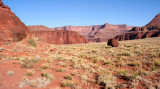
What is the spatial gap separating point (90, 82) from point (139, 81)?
2.35 metres

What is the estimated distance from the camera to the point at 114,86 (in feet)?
16.6

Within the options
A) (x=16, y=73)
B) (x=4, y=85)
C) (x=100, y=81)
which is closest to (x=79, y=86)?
(x=100, y=81)

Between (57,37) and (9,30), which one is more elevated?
(57,37)

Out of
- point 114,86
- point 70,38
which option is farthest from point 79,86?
point 70,38

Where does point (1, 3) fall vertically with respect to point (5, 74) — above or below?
above

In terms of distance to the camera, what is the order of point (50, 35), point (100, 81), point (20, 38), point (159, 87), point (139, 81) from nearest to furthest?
point (159, 87)
point (139, 81)
point (100, 81)
point (20, 38)
point (50, 35)

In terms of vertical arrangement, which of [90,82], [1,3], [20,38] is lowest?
[90,82]

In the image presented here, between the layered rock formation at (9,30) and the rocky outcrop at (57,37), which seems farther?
the rocky outcrop at (57,37)

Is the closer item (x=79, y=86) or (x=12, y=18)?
(x=79, y=86)

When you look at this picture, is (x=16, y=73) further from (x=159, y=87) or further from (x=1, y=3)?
(x=1, y=3)

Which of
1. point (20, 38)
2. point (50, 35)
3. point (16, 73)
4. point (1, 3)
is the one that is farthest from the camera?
point (50, 35)

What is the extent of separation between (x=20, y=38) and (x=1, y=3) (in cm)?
647

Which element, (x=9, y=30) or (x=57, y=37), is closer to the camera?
(x=9, y=30)

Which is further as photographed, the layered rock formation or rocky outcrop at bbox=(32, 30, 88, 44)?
rocky outcrop at bbox=(32, 30, 88, 44)
